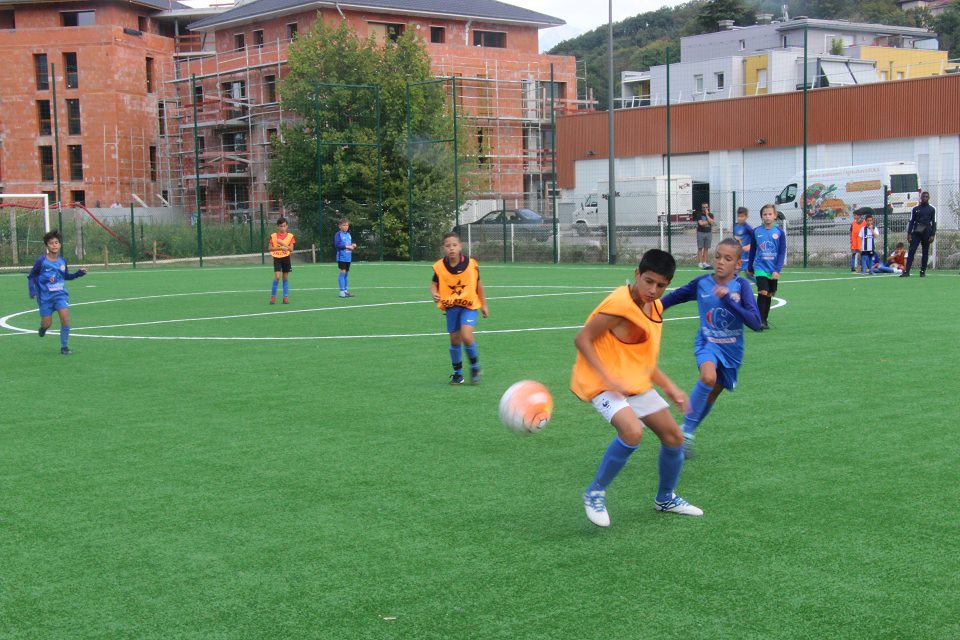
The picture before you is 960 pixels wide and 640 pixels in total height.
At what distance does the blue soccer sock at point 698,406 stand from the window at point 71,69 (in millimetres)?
62020

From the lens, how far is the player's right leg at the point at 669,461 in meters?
5.66

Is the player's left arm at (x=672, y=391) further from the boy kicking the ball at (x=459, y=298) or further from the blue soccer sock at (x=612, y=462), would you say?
the boy kicking the ball at (x=459, y=298)

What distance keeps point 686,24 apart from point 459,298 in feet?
311

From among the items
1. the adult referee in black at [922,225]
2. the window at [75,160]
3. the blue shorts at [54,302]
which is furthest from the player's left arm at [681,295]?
the window at [75,160]

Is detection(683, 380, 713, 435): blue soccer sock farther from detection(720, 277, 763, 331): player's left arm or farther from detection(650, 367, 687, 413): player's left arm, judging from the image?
detection(650, 367, 687, 413): player's left arm

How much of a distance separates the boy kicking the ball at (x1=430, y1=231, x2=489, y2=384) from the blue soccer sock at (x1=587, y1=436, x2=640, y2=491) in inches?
202

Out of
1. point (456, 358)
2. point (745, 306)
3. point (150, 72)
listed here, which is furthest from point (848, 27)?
point (745, 306)

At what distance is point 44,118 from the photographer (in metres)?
63.4

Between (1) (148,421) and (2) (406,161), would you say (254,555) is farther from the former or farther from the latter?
(2) (406,161)

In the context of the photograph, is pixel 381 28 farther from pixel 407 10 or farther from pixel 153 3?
pixel 153 3

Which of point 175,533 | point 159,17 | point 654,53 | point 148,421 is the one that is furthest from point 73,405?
point 654,53

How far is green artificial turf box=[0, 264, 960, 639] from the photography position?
4.63 meters

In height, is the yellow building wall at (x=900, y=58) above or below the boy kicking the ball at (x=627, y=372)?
above

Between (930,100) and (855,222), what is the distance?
719 inches
